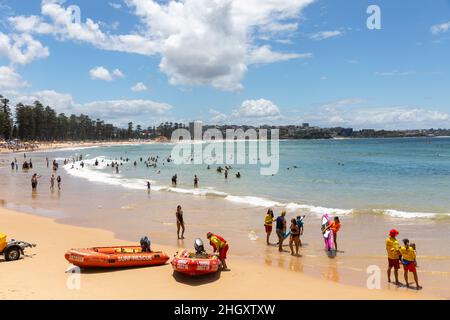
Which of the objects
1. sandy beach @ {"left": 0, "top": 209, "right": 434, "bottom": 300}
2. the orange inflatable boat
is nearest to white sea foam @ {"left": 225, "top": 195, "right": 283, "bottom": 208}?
sandy beach @ {"left": 0, "top": 209, "right": 434, "bottom": 300}

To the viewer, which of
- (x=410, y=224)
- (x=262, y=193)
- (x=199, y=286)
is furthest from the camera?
(x=262, y=193)

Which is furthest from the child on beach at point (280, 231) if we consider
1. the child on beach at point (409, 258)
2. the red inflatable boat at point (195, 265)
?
the child on beach at point (409, 258)

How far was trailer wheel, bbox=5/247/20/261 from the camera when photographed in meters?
11.9

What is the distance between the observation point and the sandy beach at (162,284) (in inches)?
373

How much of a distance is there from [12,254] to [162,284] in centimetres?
486

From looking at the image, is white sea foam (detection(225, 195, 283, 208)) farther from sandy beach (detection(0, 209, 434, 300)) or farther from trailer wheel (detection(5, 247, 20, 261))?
trailer wheel (detection(5, 247, 20, 261))

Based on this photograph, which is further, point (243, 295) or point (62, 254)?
point (62, 254)

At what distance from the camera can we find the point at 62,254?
13.0m

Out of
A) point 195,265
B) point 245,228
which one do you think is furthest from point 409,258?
point 245,228
